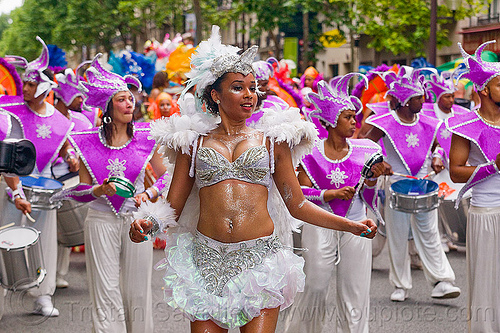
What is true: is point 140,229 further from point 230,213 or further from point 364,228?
point 364,228

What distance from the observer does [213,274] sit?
441cm

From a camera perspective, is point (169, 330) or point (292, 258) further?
point (169, 330)

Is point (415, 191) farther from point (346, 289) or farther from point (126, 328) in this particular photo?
point (126, 328)

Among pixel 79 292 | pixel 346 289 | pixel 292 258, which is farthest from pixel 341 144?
pixel 79 292

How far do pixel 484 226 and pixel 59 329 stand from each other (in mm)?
3723

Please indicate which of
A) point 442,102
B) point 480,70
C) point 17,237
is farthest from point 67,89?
point 480,70

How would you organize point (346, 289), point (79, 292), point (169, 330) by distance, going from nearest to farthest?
point (346, 289) < point (169, 330) < point (79, 292)

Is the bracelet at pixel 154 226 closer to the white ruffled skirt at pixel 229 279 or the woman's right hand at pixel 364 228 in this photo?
the white ruffled skirt at pixel 229 279

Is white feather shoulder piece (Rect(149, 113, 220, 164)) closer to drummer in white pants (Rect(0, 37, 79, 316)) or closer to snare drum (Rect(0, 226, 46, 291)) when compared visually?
snare drum (Rect(0, 226, 46, 291))

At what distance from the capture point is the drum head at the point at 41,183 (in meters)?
7.42

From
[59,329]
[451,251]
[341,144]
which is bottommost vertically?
[451,251]

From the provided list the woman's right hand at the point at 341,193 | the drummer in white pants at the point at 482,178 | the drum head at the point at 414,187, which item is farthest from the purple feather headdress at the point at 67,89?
the drummer in white pants at the point at 482,178

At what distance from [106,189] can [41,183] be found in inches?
77.2

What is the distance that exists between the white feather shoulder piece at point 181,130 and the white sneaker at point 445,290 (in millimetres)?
4275
